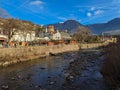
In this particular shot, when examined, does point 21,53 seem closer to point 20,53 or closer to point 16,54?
Answer: point 20,53

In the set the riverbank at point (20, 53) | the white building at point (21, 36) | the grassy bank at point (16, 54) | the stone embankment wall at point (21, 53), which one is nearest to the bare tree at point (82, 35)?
the white building at point (21, 36)

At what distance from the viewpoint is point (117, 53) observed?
26.9 metres

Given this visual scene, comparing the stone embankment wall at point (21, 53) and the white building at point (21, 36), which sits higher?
the white building at point (21, 36)

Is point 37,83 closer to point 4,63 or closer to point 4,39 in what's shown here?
point 4,63

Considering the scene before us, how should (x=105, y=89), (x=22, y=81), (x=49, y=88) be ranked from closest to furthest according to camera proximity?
(x=105, y=89) < (x=49, y=88) < (x=22, y=81)

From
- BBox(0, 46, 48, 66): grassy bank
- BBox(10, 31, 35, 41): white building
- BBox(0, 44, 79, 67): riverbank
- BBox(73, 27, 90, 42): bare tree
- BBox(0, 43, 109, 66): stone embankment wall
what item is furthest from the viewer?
BBox(73, 27, 90, 42): bare tree

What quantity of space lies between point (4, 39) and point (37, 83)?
6112 centimetres

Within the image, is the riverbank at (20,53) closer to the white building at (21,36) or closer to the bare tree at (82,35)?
the white building at (21,36)

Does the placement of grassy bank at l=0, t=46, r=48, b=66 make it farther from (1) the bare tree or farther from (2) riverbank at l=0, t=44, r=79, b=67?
(1) the bare tree

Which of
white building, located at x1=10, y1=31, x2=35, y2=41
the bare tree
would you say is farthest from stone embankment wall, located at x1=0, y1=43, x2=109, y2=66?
the bare tree

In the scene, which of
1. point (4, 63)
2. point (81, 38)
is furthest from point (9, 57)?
point (81, 38)

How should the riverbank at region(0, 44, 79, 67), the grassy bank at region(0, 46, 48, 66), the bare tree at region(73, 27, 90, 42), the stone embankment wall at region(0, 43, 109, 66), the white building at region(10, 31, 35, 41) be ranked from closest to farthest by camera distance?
1. the grassy bank at region(0, 46, 48, 66)
2. the riverbank at region(0, 44, 79, 67)
3. the stone embankment wall at region(0, 43, 109, 66)
4. the white building at region(10, 31, 35, 41)
5. the bare tree at region(73, 27, 90, 42)

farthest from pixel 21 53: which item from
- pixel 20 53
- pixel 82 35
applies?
pixel 82 35

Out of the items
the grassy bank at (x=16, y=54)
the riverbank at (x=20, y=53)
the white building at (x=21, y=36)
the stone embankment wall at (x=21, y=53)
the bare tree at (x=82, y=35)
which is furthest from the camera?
the bare tree at (x=82, y=35)
